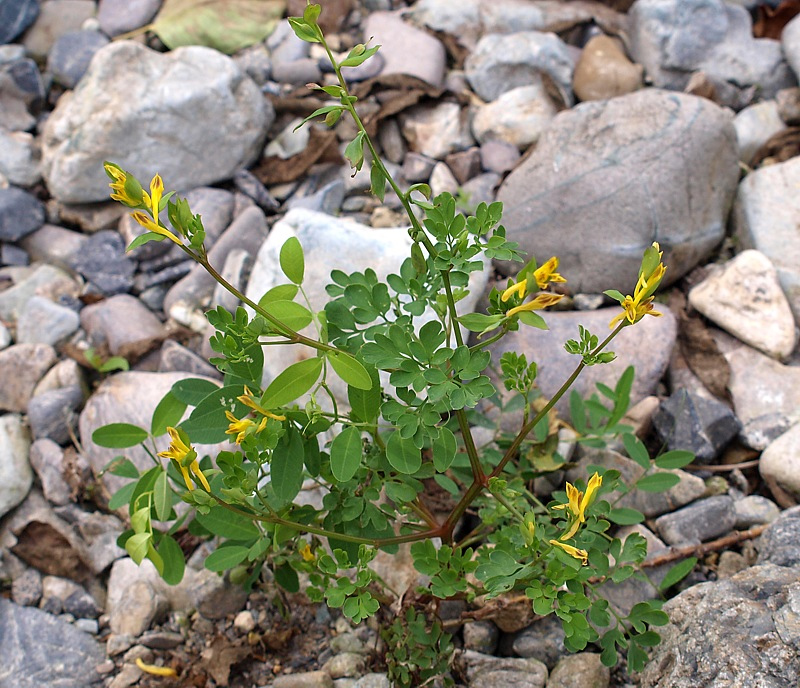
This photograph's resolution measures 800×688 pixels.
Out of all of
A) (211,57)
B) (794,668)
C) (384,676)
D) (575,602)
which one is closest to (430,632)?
(384,676)

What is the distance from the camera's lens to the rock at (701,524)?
2.41 metres

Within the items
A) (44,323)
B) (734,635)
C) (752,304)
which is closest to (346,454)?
(734,635)

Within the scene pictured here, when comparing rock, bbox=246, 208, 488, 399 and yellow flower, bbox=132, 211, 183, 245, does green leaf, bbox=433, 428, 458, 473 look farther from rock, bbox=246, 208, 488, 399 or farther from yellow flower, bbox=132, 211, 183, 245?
rock, bbox=246, 208, 488, 399

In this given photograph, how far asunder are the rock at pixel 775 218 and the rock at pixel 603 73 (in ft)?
2.97

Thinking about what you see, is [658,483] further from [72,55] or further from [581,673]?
[72,55]

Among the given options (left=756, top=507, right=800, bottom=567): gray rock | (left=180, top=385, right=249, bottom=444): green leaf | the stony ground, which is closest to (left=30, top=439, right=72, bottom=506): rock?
the stony ground

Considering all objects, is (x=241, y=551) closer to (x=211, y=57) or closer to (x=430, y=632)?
(x=430, y=632)

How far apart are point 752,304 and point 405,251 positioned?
4.51 ft

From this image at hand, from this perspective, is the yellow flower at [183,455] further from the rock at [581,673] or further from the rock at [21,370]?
the rock at [21,370]

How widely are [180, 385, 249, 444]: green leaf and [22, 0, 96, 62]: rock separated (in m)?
3.49

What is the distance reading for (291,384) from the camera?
1.63 m

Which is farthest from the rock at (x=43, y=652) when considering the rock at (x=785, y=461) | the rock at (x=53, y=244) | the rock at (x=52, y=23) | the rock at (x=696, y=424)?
the rock at (x=52, y=23)

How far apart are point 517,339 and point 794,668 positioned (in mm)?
1575

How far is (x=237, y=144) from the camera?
383cm
